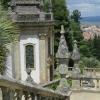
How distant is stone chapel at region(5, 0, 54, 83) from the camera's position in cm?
2761

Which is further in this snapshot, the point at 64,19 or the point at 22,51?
the point at 64,19

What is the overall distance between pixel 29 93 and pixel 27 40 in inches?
834

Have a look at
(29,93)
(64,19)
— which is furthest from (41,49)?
(29,93)

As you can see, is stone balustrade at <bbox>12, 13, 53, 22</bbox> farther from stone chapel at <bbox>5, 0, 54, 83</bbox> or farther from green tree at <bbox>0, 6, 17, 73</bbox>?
green tree at <bbox>0, 6, 17, 73</bbox>

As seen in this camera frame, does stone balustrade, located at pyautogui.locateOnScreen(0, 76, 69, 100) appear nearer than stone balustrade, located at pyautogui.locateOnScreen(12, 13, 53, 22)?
Yes

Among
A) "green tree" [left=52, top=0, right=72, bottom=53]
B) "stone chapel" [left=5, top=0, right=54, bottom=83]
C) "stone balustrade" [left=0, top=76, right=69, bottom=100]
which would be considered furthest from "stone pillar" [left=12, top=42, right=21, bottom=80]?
"stone balustrade" [left=0, top=76, right=69, bottom=100]

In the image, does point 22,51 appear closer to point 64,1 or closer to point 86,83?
point 86,83

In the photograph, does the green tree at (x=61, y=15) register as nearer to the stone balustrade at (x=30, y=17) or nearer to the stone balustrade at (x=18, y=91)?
the stone balustrade at (x=30, y=17)

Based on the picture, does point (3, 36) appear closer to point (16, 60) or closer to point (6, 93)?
point (6, 93)

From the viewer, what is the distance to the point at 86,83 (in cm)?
1734

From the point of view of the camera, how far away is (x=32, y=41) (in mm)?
28109

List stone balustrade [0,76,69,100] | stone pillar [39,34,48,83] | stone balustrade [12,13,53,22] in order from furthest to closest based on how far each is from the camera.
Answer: stone pillar [39,34,48,83] < stone balustrade [12,13,53,22] < stone balustrade [0,76,69,100]

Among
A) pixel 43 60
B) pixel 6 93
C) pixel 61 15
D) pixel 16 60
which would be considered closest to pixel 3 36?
pixel 6 93

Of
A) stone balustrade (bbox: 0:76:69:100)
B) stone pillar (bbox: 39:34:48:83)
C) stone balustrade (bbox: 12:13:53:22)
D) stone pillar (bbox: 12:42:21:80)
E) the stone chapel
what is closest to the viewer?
stone balustrade (bbox: 0:76:69:100)
